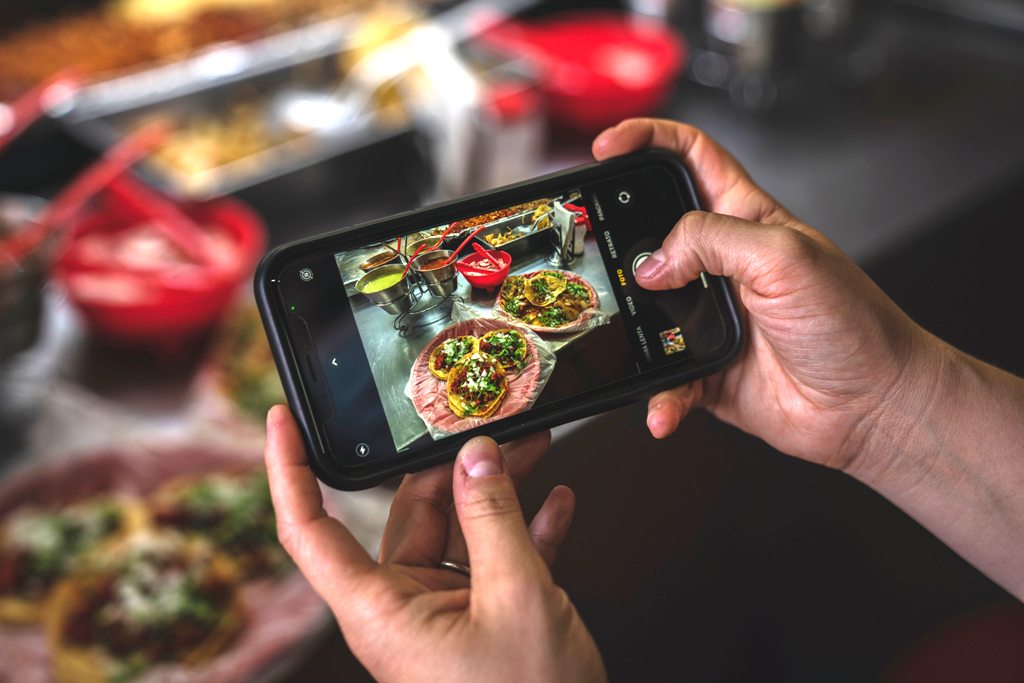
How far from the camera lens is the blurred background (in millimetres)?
974

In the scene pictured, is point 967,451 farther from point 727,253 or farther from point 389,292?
point 389,292

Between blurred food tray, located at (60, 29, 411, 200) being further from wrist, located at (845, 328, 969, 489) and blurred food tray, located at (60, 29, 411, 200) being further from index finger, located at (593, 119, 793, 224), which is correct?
wrist, located at (845, 328, 969, 489)

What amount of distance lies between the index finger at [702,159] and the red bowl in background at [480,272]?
155 mm

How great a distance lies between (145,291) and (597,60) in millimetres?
994

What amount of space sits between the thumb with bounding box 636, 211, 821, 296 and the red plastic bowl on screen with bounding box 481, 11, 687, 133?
34.4 inches

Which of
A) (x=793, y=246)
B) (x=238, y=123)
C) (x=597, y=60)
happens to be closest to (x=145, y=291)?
(x=238, y=123)

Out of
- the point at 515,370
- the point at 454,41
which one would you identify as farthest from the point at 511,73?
the point at 515,370

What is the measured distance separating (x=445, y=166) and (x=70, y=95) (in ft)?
2.17

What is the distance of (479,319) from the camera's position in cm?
67

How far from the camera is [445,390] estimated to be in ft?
2.22

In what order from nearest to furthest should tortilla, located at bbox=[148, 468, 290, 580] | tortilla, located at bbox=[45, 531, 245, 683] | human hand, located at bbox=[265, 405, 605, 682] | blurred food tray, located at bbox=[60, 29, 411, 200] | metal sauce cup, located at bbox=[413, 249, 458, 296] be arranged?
1. human hand, located at bbox=[265, 405, 605, 682]
2. metal sauce cup, located at bbox=[413, 249, 458, 296]
3. tortilla, located at bbox=[45, 531, 245, 683]
4. tortilla, located at bbox=[148, 468, 290, 580]
5. blurred food tray, located at bbox=[60, 29, 411, 200]

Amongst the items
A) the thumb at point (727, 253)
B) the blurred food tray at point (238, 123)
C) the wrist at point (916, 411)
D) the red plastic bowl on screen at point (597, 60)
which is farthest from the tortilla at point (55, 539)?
the red plastic bowl on screen at point (597, 60)

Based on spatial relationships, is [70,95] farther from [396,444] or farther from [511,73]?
[396,444]

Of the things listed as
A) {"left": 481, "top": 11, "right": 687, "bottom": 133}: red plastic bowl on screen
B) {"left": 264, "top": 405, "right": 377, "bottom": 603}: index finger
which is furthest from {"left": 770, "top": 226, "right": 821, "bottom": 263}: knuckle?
{"left": 481, "top": 11, "right": 687, "bottom": 133}: red plastic bowl on screen
